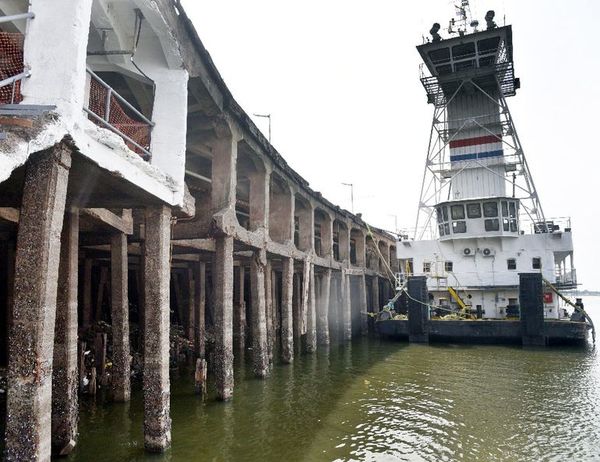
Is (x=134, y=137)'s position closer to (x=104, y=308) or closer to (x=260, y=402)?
(x=260, y=402)

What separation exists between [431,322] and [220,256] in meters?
15.0

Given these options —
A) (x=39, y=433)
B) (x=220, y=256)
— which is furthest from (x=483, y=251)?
(x=39, y=433)

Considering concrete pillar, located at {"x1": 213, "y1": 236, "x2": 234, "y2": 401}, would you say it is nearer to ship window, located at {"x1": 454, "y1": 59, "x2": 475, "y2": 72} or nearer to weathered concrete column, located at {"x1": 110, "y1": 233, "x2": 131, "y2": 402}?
weathered concrete column, located at {"x1": 110, "y1": 233, "x2": 131, "y2": 402}

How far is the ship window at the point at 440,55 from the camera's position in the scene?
93.4 feet

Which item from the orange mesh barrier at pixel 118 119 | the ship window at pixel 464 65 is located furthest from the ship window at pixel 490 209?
the orange mesh barrier at pixel 118 119

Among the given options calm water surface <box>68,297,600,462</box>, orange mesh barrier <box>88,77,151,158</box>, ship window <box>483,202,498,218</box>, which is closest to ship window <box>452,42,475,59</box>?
ship window <box>483,202,498,218</box>

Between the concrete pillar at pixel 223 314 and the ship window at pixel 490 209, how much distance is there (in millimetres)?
19097

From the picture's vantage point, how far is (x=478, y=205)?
25.5 m

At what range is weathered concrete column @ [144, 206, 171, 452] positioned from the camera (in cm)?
771

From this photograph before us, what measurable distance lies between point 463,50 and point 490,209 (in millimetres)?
11001

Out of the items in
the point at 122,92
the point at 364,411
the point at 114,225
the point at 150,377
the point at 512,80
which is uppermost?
the point at 512,80

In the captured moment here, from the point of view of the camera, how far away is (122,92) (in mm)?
10859

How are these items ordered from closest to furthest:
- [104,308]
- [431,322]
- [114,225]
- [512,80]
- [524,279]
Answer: [114,225], [104,308], [524,279], [431,322], [512,80]

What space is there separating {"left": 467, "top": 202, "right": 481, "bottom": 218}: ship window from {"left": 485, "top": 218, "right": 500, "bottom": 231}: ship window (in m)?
0.64
